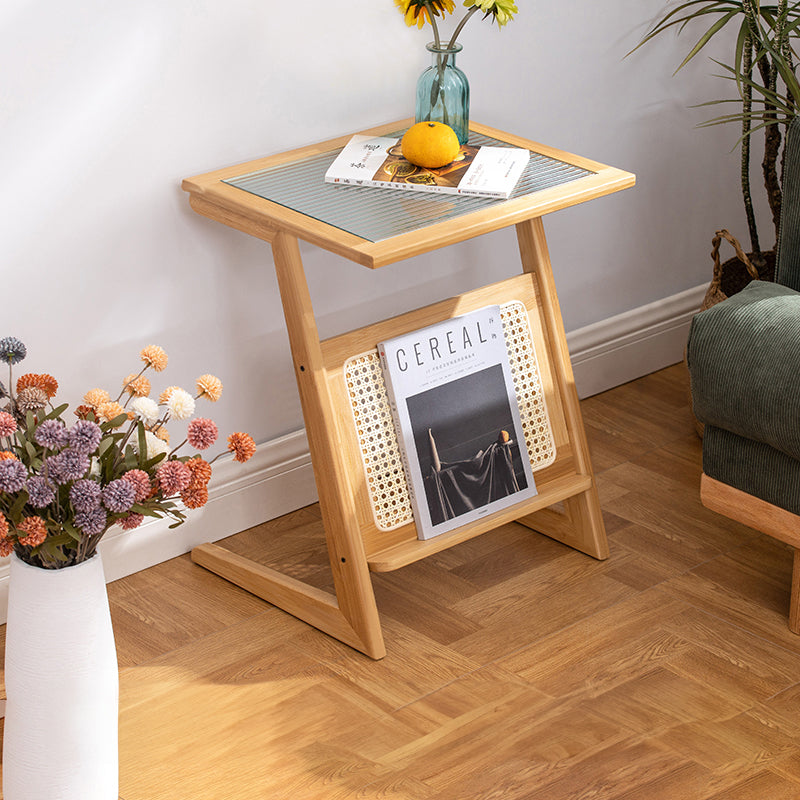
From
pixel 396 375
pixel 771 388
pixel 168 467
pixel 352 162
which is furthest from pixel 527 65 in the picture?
pixel 168 467

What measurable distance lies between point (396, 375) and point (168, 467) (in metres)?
0.59

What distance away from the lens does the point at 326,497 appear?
1.92 m

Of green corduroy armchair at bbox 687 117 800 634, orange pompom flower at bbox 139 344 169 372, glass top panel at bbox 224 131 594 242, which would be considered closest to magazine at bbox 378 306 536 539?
glass top panel at bbox 224 131 594 242

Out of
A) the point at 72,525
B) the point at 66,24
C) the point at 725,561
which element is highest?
the point at 66,24

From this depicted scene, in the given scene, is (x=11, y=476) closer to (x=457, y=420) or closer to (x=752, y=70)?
(x=457, y=420)

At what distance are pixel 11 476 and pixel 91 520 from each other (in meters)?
0.10

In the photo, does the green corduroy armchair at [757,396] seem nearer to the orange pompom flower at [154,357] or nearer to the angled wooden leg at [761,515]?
the angled wooden leg at [761,515]

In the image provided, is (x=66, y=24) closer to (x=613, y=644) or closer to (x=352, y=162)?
(x=352, y=162)

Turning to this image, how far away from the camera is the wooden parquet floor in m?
1.66

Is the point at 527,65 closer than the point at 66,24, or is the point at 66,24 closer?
the point at 66,24

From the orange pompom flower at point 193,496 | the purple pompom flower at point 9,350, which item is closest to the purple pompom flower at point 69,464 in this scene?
the orange pompom flower at point 193,496

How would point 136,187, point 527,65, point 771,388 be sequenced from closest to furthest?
point 771,388 < point 136,187 < point 527,65

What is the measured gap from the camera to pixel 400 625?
2016 millimetres

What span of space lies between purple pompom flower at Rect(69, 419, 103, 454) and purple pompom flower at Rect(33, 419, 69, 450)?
0.04ft
